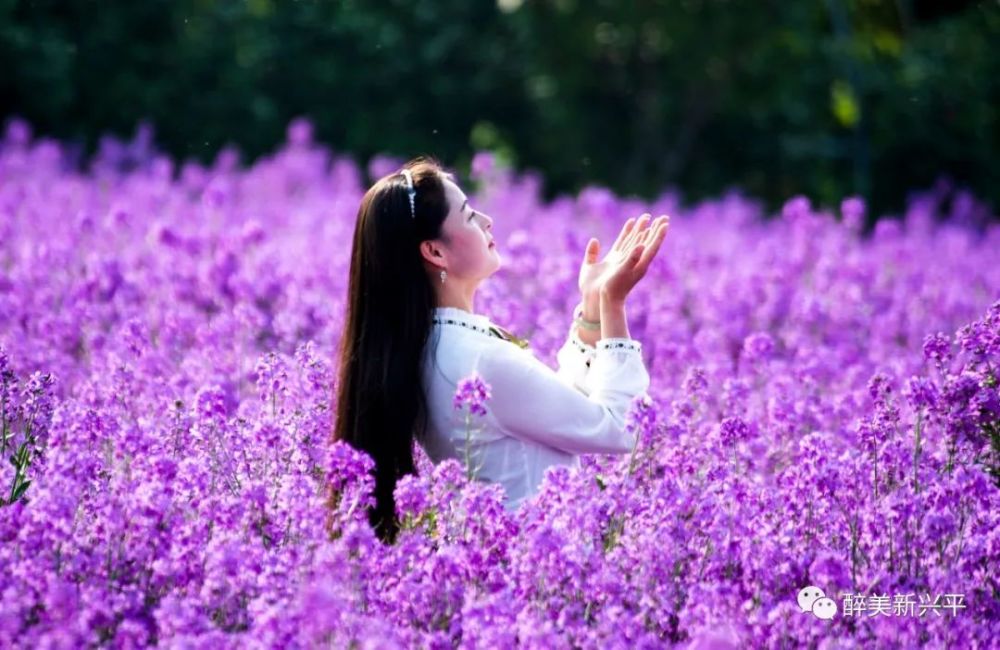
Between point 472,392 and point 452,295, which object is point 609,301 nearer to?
point 452,295

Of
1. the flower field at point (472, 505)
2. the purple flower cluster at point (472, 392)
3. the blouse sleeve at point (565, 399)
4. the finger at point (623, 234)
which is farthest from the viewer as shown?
the finger at point (623, 234)

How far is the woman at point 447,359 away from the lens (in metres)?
3.67

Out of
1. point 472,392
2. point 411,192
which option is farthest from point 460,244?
point 472,392

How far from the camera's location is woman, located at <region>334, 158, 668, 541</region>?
3672mm

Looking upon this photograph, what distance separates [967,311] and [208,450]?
13.3 feet

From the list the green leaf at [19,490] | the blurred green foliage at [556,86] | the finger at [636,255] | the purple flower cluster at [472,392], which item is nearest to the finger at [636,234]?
the finger at [636,255]

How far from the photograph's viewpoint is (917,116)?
13.6 m

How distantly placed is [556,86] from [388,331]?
11.2 metres

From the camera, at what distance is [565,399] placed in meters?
3.65

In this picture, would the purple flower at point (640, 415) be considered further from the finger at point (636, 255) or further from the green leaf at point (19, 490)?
the green leaf at point (19, 490)

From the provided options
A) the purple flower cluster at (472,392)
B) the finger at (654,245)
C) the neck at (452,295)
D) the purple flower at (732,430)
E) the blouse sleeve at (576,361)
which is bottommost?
the purple flower at (732,430)

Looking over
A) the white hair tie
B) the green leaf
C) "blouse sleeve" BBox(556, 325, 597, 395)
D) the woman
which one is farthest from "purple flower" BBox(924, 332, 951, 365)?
the green leaf

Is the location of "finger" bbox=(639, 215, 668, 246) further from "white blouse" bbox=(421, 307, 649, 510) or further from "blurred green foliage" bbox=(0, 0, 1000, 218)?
"blurred green foliage" bbox=(0, 0, 1000, 218)

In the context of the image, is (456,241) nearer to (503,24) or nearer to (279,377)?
(279,377)
